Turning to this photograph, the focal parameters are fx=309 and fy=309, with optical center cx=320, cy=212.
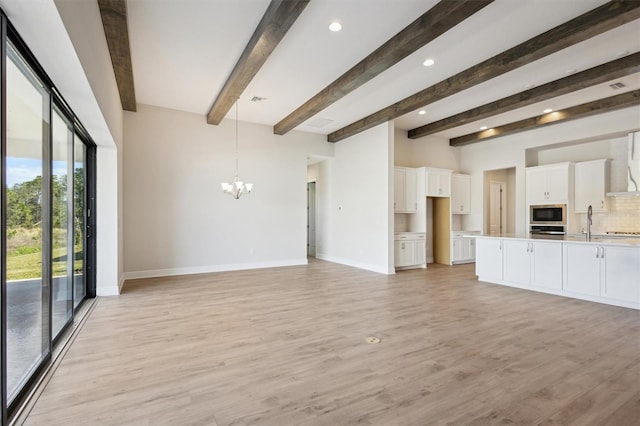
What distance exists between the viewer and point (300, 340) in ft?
10.3

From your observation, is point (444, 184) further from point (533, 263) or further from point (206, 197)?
point (206, 197)

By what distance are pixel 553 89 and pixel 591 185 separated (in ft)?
10.1

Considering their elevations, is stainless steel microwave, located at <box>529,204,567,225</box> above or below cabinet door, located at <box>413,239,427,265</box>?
above

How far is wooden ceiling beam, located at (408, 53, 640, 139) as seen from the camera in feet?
14.0

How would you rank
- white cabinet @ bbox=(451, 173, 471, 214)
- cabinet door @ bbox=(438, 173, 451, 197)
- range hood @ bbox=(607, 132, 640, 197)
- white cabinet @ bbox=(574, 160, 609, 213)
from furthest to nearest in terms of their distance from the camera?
white cabinet @ bbox=(451, 173, 471, 214) < cabinet door @ bbox=(438, 173, 451, 197) < white cabinet @ bbox=(574, 160, 609, 213) < range hood @ bbox=(607, 132, 640, 197)

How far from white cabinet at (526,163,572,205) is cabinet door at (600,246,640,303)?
3.05 metres

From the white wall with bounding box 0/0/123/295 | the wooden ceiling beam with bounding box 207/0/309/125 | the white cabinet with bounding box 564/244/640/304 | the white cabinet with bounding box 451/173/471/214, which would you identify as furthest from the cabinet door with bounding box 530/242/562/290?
the white wall with bounding box 0/0/123/295

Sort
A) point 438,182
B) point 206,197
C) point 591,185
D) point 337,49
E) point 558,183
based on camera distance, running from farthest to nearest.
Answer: point 438,182
point 558,183
point 206,197
point 591,185
point 337,49

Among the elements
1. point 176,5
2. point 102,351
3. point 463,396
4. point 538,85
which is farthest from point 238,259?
point 538,85

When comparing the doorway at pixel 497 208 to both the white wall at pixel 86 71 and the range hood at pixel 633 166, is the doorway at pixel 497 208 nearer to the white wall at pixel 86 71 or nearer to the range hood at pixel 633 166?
the range hood at pixel 633 166

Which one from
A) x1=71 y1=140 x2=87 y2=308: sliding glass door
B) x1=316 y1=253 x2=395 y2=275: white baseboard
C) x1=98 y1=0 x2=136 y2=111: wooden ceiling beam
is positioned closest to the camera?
x1=98 y1=0 x2=136 y2=111: wooden ceiling beam

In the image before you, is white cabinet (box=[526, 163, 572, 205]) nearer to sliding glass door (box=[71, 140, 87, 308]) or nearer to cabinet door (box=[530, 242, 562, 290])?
cabinet door (box=[530, 242, 562, 290])

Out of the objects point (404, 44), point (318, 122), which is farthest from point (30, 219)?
point (318, 122)

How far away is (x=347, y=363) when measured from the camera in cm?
266
